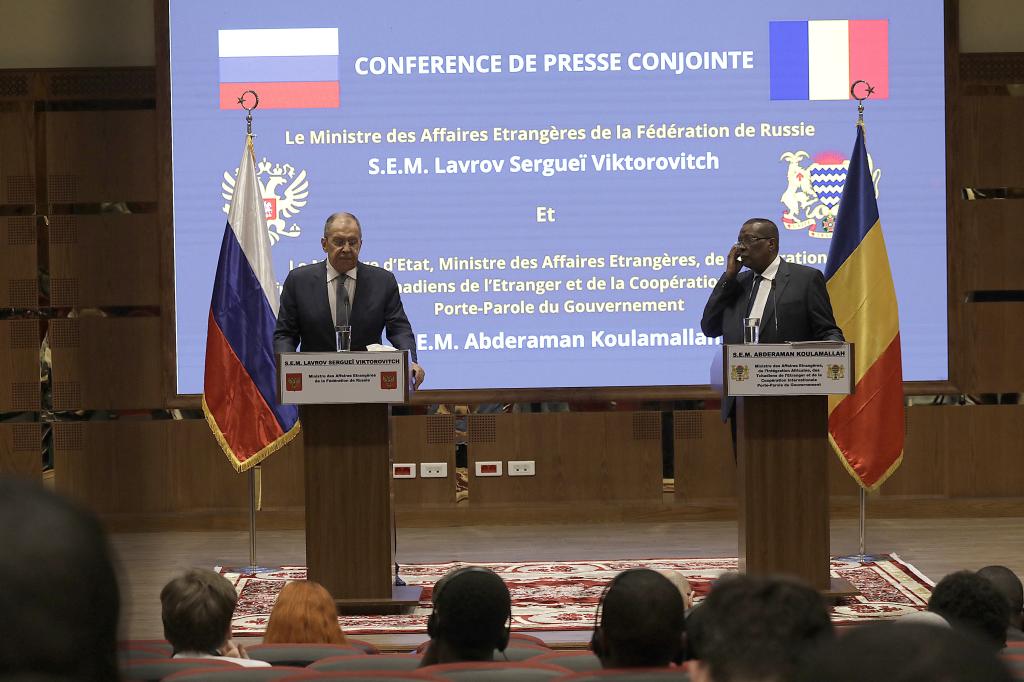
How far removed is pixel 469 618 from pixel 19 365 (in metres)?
6.07

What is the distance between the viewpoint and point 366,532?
16.8 feet

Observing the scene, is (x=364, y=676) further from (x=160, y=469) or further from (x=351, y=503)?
(x=160, y=469)

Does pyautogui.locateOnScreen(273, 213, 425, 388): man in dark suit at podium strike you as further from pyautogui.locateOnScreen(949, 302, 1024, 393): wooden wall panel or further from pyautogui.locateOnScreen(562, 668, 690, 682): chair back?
pyautogui.locateOnScreen(949, 302, 1024, 393): wooden wall panel

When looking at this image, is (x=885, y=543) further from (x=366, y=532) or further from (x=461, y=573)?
(x=461, y=573)

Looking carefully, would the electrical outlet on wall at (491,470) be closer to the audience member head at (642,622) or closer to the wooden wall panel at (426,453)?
the wooden wall panel at (426,453)

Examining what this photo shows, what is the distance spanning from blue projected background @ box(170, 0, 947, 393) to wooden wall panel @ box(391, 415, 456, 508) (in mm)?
294

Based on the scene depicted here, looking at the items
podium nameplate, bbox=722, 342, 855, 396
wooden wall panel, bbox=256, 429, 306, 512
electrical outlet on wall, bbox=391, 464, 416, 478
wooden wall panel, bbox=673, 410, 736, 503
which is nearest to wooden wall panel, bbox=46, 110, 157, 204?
wooden wall panel, bbox=256, 429, 306, 512

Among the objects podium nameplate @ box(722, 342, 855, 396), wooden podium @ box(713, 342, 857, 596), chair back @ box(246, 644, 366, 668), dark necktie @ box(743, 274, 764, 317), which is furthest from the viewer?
dark necktie @ box(743, 274, 764, 317)

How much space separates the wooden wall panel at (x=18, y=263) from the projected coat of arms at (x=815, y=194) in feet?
15.6

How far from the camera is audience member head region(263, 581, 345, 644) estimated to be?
10.3 feet

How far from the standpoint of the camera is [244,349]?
636cm

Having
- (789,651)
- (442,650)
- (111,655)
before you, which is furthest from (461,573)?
(111,655)

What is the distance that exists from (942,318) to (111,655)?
24.5ft

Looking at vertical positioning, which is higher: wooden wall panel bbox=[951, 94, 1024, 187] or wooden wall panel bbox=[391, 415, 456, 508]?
wooden wall panel bbox=[951, 94, 1024, 187]
